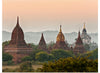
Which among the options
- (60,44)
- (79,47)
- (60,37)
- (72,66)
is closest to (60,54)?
(60,44)

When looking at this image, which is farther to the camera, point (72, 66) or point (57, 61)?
point (57, 61)

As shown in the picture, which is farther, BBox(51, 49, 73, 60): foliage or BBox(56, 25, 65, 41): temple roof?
BBox(51, 49, 73, 60): foliage

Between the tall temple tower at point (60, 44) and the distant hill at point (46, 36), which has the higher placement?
the distant hill at point (46, 36)

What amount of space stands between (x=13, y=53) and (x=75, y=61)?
6.32 ft

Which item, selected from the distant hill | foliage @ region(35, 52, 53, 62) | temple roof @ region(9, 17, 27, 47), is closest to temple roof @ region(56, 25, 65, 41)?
the distant hill

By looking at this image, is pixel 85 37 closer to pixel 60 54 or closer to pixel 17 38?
pixel 60 54

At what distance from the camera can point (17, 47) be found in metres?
8.07

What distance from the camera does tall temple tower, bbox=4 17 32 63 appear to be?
788cm

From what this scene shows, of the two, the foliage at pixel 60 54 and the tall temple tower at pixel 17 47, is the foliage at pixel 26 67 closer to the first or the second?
the tall temple tower at pixel 17 47

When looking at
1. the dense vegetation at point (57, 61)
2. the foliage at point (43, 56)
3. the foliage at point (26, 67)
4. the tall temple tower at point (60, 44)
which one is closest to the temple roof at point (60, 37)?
the tall temple tower at point (60, 44)

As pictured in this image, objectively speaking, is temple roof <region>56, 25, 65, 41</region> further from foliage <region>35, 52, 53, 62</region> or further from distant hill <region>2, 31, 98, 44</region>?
foliage <region>35, 52, 53, 62</region>

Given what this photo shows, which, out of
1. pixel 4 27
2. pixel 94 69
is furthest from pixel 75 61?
pixel 4 27

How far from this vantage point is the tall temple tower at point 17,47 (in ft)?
25.8

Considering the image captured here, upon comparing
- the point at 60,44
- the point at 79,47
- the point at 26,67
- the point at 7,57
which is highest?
the point at 60,44
